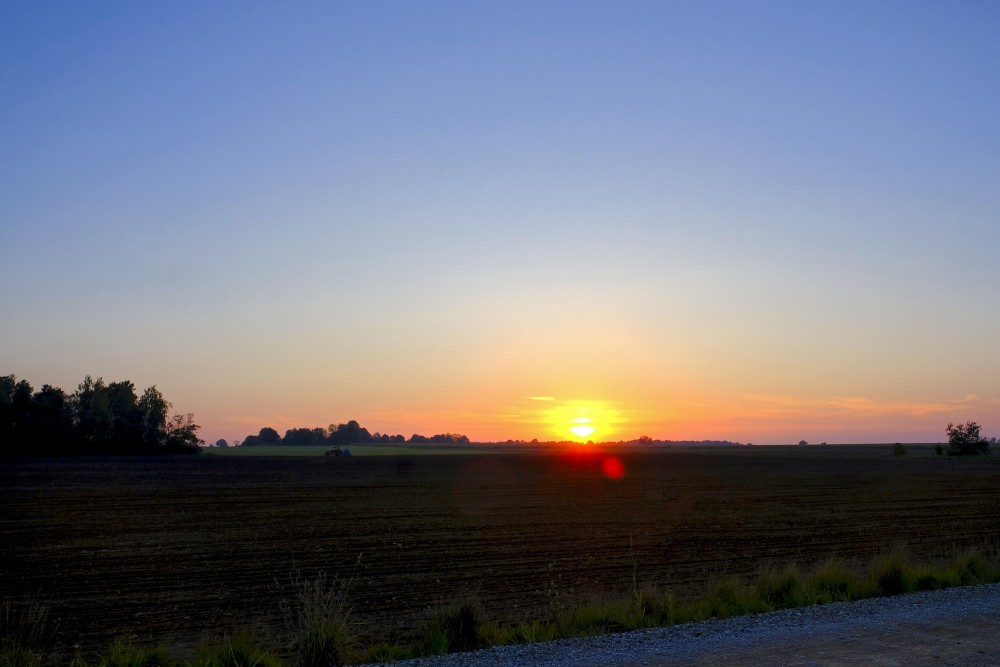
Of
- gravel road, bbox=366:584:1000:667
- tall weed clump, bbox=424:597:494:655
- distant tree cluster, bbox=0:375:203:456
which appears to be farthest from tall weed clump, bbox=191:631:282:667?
distant tree cluster, bbox=0:375:203:456

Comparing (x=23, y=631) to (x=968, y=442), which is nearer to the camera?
(x=23, y=631)

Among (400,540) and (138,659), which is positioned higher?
(138,659)

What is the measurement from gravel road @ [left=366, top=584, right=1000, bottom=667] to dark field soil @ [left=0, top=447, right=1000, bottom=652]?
336 cm

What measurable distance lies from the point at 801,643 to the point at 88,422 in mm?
99984

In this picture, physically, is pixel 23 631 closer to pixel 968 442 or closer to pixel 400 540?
pixel 400 540

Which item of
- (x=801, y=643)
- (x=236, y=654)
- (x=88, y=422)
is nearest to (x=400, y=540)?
(x=236, y=654)

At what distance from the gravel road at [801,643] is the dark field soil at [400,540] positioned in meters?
3.36

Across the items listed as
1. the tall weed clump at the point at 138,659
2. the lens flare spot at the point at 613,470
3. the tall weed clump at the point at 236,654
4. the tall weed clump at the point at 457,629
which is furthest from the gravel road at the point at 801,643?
the lens flare spot at the point at 613,470

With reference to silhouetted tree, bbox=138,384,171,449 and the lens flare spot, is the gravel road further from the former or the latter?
silhouetted tree, bbox=138,384,171,449

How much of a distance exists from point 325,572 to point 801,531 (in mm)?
16192

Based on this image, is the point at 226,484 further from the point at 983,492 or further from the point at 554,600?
the point at 983,492

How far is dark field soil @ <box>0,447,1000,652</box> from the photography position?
15508 mm

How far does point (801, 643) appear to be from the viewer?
9.95m

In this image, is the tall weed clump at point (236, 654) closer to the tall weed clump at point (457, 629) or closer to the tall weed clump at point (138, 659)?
the tall weed clump at point (138, 659)
